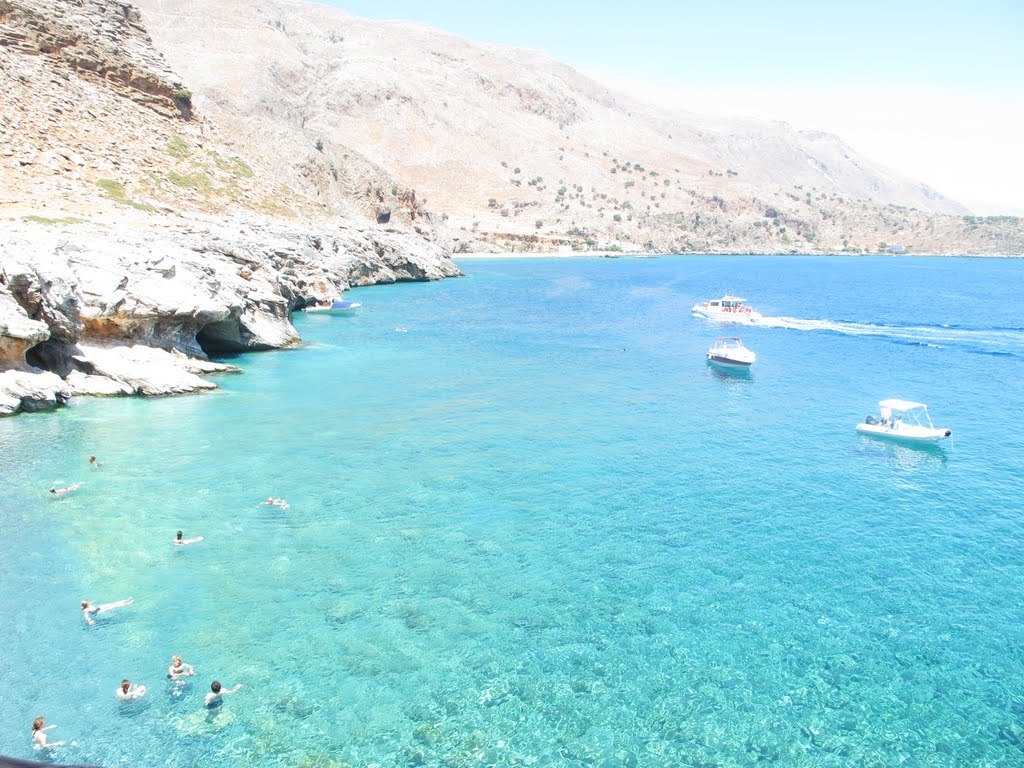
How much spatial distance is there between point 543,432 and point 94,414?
72.5ft

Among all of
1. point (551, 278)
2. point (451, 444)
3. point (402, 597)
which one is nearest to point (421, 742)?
point (402, 597)

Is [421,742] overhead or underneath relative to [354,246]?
underneath

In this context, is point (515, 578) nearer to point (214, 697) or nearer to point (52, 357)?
point (214, 697)

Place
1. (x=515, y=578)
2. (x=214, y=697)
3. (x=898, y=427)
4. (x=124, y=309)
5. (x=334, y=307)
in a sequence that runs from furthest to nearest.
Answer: (x=334, y=307)
(x=124, y=309)
(x=898, y=427)
(x=515, y=578)
(x=214, y=697)

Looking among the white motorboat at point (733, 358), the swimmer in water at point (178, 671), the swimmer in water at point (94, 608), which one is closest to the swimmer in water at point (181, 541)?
the swimmer in water at point (94, 608)

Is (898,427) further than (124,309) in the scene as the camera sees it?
No

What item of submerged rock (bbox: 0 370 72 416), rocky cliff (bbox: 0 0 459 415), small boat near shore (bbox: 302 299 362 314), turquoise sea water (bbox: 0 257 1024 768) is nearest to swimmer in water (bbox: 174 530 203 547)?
turquoise sea water (bbox: 0 257 1024 768)

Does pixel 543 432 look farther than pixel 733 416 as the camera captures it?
No

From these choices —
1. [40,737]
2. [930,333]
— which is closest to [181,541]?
[40,737]

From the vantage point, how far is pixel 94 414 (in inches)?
1447

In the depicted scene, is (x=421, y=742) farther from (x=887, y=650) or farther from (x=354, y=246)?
(x=354, y=246)

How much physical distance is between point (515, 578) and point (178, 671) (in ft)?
31.1

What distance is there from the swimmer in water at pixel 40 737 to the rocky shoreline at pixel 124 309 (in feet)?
80.1

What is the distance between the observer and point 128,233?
53469 millimetres
